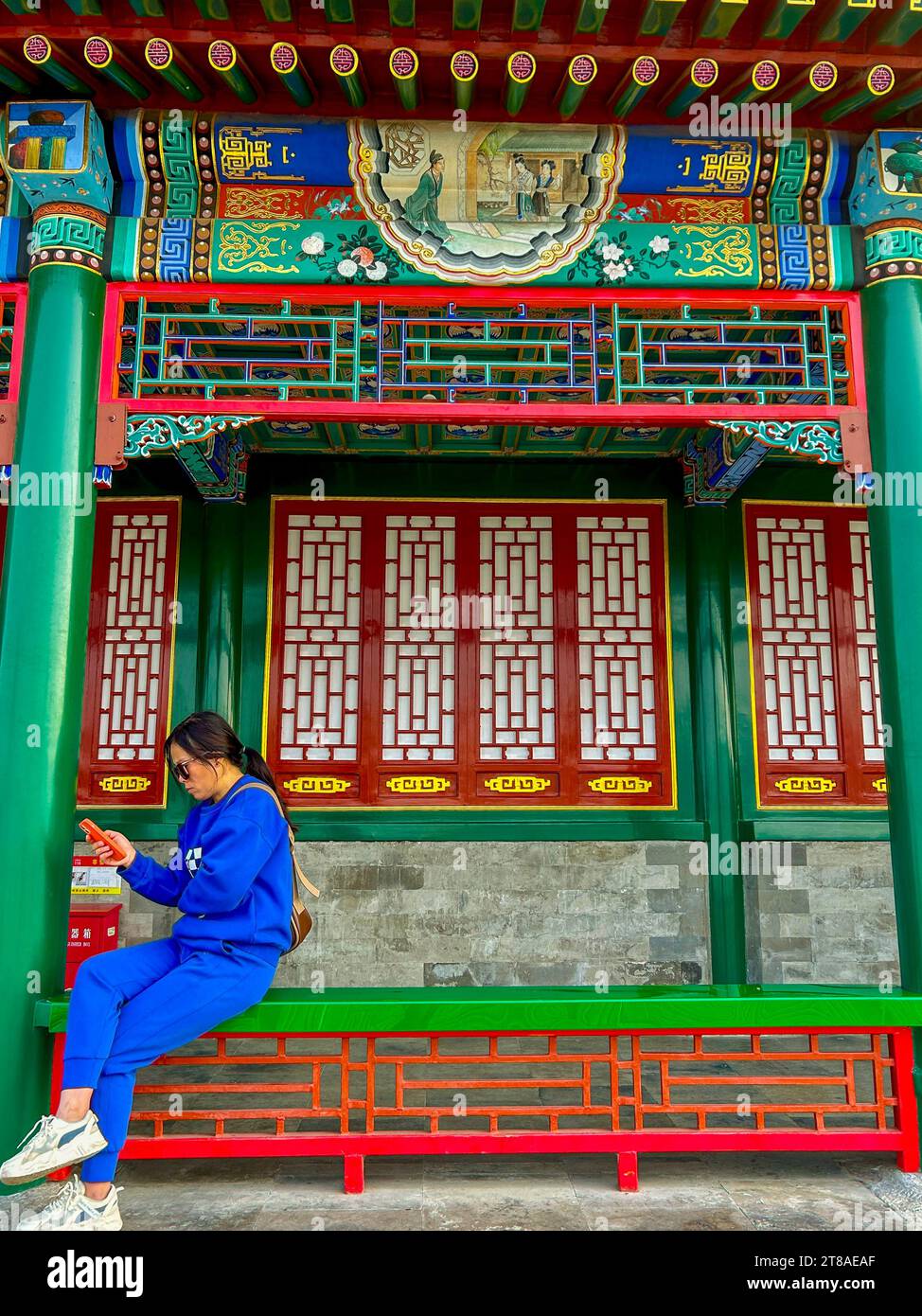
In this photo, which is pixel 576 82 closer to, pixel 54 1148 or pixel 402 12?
pixel 402 12

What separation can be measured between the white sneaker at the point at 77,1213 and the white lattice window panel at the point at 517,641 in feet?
12.6

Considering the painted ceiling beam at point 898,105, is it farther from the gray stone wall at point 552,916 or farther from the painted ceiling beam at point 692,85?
the gray stone wall at point 552,916

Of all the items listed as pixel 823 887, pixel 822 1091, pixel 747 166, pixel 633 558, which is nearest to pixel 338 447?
pixel 633 558

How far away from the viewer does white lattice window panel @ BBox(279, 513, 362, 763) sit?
6.53 metres

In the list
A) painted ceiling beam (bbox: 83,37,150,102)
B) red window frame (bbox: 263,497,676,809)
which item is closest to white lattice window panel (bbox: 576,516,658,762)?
red window frame (bbox: 263,497,676,809)

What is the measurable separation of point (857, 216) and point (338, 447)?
352 cm

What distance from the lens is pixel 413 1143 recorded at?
3.51 metres

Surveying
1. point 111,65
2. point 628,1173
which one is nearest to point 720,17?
point 111,65

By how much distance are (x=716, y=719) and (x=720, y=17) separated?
4.12 m

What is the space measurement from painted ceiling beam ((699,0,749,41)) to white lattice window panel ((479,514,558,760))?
3377 millimetres

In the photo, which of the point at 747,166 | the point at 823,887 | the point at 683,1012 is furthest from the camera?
the point at 823,887

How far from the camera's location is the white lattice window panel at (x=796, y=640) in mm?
6680

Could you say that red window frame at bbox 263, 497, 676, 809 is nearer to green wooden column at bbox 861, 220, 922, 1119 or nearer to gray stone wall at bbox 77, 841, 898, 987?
gray stone wall at bbox 77, 841, 898, 987

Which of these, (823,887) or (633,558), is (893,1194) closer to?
(823,887)
